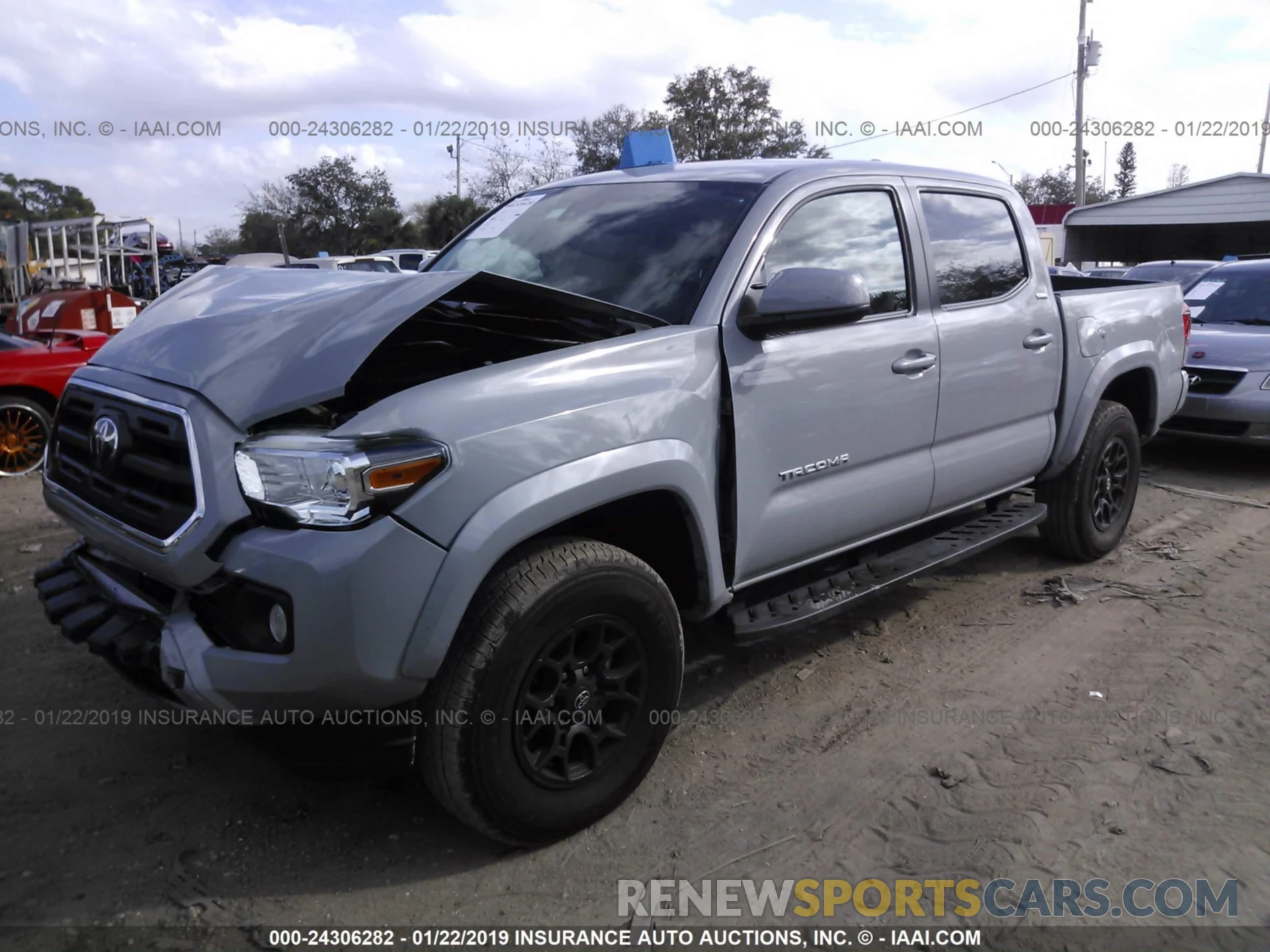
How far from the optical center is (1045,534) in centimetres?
541

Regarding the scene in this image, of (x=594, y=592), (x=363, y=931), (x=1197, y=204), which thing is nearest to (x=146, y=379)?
(x=594, y=592)

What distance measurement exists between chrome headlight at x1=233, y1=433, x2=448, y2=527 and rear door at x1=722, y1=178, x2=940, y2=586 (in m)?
1.15

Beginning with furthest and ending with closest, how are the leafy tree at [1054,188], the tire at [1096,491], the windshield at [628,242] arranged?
the leafy tree at [1054,188] < the tire at [1096,491] < the windshield at [628,242]

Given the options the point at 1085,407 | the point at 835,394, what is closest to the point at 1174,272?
the point at 1085,407

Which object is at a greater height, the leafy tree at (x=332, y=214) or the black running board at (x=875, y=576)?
the leafy tree at (x=332, y=214)

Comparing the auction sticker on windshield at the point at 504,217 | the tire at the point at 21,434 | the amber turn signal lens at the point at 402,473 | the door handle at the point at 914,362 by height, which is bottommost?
the tire at the point at 21,434

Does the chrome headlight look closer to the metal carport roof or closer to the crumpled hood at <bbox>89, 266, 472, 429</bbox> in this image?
the crumpled hood at <bbox>89, 266, 472, 429</bbox>

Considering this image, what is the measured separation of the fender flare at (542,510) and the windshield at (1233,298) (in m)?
7.52

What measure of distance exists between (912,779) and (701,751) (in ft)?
2.36

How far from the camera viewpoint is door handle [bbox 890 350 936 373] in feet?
12.3

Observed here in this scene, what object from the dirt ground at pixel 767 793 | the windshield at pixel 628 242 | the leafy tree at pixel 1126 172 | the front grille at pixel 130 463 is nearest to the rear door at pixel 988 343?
the dirt ground at pixel 767 793

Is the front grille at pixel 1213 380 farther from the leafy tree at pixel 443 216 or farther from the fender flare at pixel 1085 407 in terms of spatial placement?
the leafy tree at pixel 443 216

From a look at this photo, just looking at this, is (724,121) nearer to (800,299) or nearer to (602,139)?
(602,139)

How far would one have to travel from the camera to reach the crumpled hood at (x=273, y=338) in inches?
100.0
